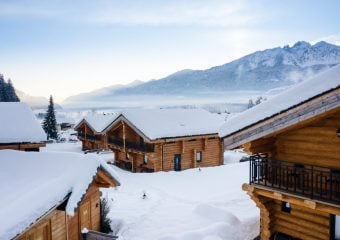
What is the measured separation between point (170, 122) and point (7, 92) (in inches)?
2949

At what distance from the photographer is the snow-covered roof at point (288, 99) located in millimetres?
8648

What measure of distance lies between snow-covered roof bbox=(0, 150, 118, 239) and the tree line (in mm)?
84198

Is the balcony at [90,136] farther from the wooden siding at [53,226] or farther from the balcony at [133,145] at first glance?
the wooden siding at [53,226]

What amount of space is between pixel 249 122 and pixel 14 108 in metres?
19.9

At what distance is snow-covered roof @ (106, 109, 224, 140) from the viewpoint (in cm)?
3072

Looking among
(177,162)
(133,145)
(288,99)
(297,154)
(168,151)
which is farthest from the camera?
(133,145)

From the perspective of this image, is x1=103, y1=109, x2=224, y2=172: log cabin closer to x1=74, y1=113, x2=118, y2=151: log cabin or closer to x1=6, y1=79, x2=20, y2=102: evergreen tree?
x1=74, y1=113, x2=118, y2=151: log cabin

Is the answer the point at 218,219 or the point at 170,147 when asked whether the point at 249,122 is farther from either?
the point at 170,147

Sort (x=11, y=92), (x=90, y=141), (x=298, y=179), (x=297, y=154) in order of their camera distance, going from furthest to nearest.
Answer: (x=11, y=92) → (x=90, y=141) → (x=297, y=154) → (x=298, y=179)

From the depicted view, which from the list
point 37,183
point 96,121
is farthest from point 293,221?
point 96,121

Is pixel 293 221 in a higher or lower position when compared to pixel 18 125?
lower

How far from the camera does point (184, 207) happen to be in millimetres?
18766

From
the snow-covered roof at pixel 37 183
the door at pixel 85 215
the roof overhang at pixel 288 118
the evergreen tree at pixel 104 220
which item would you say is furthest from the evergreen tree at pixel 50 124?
the roof overhang at pixel 288 118

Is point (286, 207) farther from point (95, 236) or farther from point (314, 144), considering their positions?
point (95, 236)
